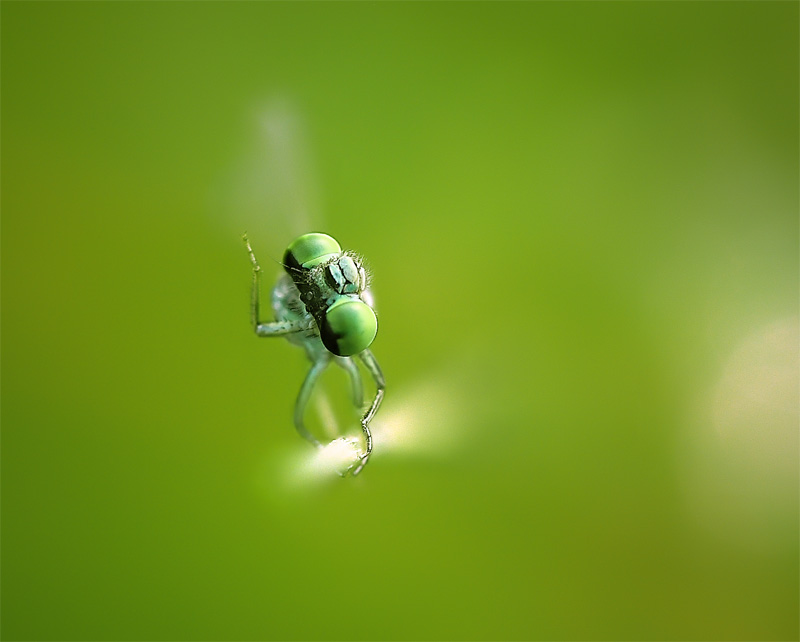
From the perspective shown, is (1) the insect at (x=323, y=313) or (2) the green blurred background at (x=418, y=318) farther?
(2) the green blurred background at (x=418, y=318)

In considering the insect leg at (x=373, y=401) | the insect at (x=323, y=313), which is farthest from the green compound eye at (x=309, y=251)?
the insect leg at (x=373, y=401)

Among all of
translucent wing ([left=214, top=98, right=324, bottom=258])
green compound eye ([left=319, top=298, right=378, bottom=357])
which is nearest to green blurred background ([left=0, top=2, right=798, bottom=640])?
translucent wing ([left=214, top=98, right=324, bottom=258])

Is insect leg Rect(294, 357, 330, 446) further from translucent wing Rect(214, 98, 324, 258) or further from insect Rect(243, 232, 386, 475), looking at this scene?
translucent wing Rect(214, 98, 324, 258)

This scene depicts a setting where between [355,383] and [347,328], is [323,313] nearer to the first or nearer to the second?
[347,328]

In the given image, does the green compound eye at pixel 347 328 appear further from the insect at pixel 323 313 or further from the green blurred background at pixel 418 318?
the green blurred background at pixel 418 318

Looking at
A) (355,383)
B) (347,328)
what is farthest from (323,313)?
(355,383)

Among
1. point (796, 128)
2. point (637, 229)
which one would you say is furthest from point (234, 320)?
point (796, 128)

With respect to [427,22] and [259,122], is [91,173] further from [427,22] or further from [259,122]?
[427,22]
